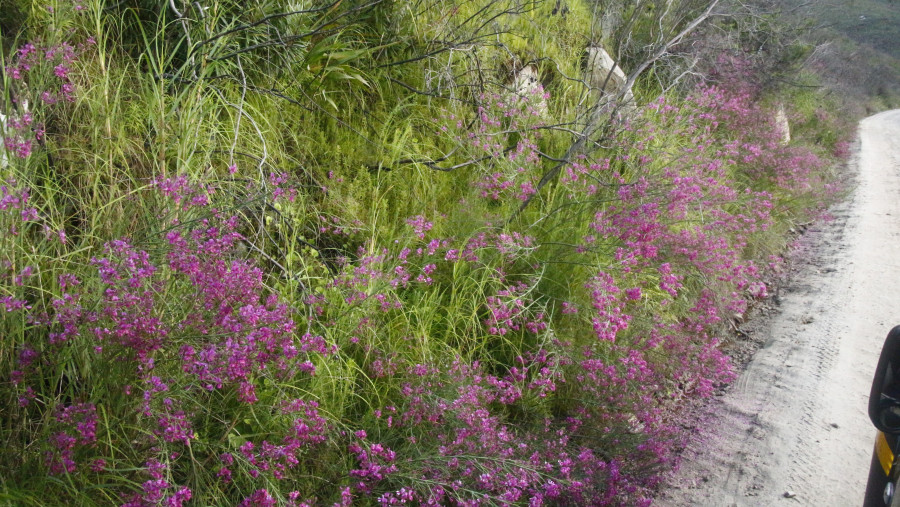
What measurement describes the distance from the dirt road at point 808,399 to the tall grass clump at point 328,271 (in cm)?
29

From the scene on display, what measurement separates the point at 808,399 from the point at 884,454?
7.48 feet

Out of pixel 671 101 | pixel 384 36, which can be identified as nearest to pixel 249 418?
pixel 384 36

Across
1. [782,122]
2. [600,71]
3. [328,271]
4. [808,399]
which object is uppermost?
[600,71]

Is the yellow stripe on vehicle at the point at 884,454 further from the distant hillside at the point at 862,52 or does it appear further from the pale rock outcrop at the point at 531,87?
the distant hillside at the point at 862,52

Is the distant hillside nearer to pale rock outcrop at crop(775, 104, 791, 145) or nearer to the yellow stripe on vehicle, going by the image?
pale rock outcrop at crop(775, 104, 791, 145)

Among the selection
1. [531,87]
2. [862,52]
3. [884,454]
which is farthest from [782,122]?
[862,52]

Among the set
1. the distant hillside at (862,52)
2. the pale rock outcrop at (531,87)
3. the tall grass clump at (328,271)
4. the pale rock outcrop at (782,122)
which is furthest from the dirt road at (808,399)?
the distant hillside at (862,52)

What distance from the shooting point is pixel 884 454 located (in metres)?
2.33

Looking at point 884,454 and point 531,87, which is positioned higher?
point 531,87

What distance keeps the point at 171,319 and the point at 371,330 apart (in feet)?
3.55

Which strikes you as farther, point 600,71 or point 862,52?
point 862,52

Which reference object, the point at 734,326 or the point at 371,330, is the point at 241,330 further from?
the point at 734,326

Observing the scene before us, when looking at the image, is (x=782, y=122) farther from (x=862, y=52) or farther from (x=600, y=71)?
(x=862, y=52)

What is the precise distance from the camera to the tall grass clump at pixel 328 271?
2.22m
